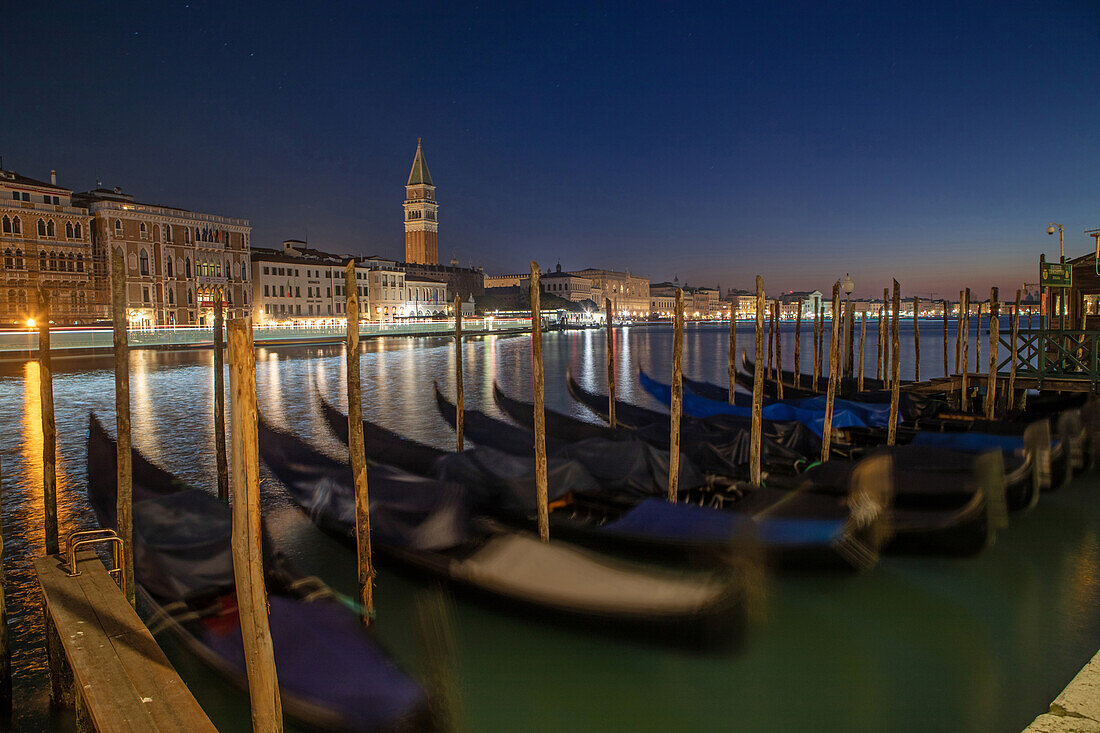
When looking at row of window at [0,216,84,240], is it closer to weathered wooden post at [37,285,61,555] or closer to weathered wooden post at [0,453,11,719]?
weathered wooden post at [37,285,61,555]

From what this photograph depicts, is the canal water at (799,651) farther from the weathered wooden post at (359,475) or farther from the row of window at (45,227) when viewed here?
the row of window at (45,227)

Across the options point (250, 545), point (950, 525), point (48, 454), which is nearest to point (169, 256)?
point (48, 454)

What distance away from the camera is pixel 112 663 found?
7.51 feet

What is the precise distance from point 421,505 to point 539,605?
1230 mm

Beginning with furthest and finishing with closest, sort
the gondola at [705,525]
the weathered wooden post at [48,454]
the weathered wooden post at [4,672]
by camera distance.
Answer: the weathered wooden post at [48,454], the gondola at [705,525], the weathered wooden post at [4,672]

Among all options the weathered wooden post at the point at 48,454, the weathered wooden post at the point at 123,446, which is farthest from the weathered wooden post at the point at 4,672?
the weathered wooden post at the point at 48,454

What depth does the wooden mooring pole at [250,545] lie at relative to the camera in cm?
205

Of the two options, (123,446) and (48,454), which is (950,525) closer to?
(123,446)

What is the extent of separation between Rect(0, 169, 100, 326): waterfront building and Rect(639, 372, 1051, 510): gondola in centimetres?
3006

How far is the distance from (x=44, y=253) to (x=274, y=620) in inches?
1303

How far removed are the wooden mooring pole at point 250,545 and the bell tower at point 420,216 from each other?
64.3 metres

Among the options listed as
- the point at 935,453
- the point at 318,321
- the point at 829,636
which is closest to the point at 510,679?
the point at 829,636

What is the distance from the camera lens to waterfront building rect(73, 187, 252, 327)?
100 feet

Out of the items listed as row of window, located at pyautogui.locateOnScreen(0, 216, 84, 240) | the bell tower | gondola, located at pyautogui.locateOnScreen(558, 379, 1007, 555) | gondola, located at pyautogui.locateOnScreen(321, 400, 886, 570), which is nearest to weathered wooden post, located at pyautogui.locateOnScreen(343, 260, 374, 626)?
gondola, located at pyautogui.locateOnScreen(321, 400, 886, 570)
